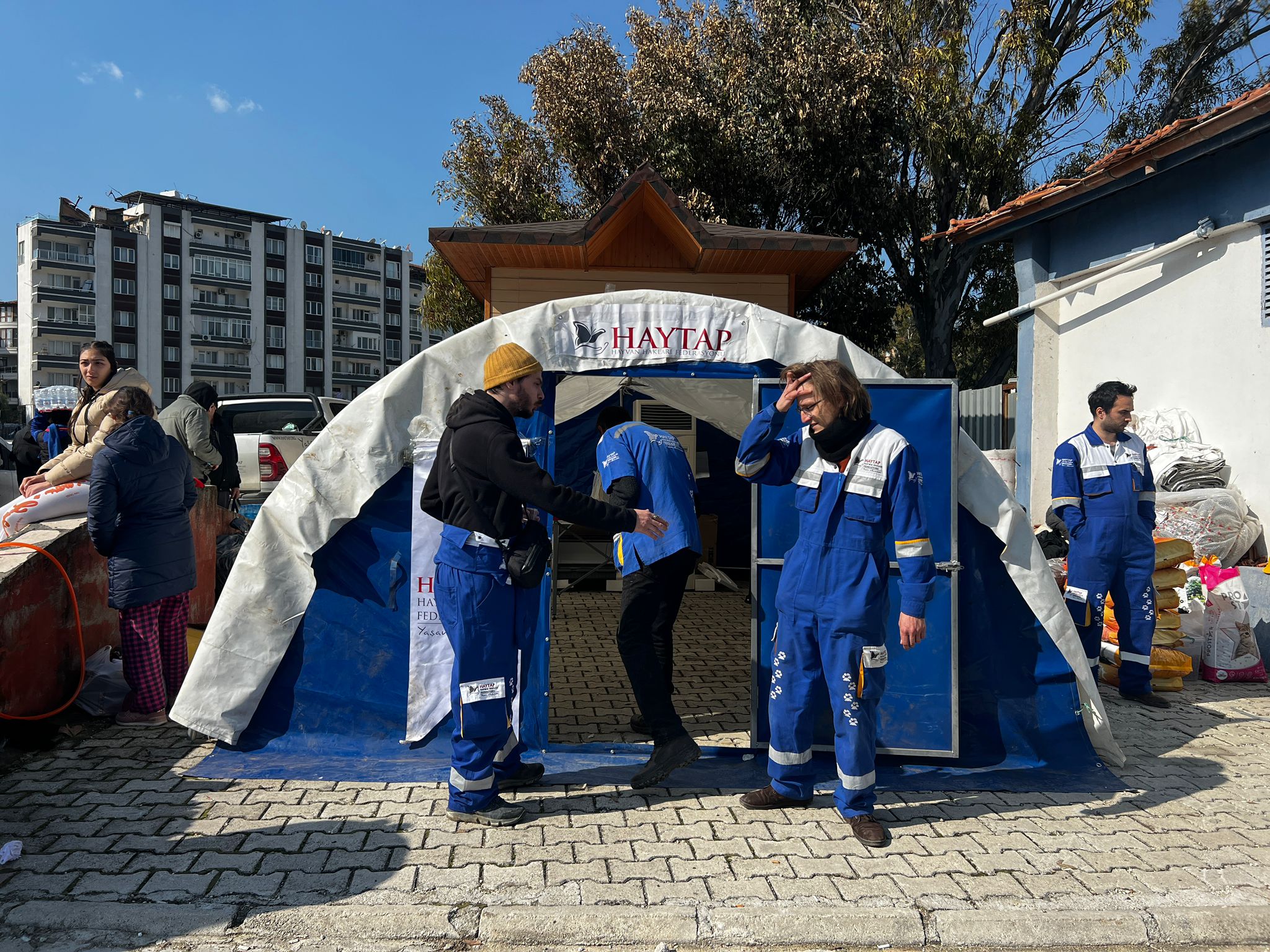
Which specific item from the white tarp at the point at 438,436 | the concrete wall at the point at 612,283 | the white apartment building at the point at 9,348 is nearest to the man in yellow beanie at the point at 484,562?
the white tarp at the point at 438,436

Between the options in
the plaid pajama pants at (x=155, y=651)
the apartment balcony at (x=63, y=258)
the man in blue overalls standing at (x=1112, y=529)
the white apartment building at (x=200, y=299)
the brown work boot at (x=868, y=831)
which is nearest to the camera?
the brown work boot at (x=868, y=831)

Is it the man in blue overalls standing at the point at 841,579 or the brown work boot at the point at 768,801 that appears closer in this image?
the man in blue overalls standing at the point at 841,579

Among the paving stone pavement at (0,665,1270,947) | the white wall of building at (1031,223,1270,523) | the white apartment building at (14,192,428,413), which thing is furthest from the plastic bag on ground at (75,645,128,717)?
the white apartment building at (14,192,428,413)

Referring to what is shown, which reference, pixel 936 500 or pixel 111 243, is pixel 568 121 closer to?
pixel 936 500

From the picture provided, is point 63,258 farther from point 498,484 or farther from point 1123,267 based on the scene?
point 498,484

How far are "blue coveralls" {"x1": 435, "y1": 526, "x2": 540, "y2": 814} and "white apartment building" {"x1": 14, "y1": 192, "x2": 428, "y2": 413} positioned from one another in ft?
246

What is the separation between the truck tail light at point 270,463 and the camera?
12.7 metres

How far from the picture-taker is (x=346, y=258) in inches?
3499

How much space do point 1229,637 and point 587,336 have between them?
511cm

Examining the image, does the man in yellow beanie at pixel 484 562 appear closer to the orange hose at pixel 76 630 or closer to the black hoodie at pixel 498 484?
the black hoodie at pixel 498 484

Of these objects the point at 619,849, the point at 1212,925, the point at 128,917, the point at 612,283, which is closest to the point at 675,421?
the point at 612,283

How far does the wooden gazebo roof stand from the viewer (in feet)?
28.0

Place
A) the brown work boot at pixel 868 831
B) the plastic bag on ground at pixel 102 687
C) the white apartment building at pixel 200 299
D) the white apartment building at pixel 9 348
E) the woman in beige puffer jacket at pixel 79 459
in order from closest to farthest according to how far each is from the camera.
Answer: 1. the brown work boot at pixel 868 831
2. the plastic bag on ground at pixel 102 687
3. the woman in beige puffer jacket at pixel 79 459
4. the white apartment building at pixel 200 299
5. the white apartment building at pixel 9 348

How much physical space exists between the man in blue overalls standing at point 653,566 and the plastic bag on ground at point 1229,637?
421 centimetres
